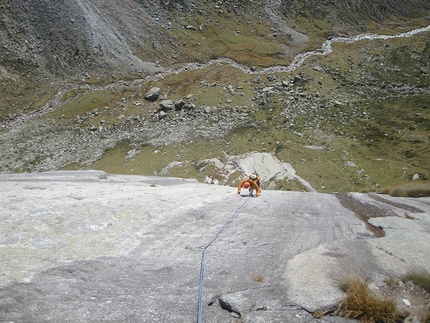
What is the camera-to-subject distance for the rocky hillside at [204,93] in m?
51.4

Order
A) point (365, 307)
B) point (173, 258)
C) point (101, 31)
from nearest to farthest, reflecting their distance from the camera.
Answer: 1. point (365, 307)
2. point (173, 258)
3. point (101, 31)

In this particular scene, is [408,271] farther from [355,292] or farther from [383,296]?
[355,292]

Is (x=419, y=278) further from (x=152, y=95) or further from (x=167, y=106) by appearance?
(x=152, y=95)

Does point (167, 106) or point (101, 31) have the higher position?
point (101, 31)

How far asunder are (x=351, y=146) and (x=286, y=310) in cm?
5343

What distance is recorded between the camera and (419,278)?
25.5 ft

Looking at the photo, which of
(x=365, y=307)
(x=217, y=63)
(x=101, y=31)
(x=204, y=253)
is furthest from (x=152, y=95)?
(x=365, y=307)

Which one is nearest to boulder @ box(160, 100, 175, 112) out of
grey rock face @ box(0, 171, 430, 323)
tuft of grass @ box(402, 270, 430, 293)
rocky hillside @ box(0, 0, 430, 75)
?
rocky hillside @ box(0, 0, 430, 75)

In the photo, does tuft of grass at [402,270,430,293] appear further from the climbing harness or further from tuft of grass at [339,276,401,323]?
the climbing harness

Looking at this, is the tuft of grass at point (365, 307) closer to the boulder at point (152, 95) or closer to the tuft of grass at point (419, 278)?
the tuft of grass at point (419, 278)

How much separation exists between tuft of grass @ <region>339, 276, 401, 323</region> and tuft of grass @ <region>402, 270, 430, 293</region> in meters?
1.59

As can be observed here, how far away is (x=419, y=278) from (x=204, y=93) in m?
69.9

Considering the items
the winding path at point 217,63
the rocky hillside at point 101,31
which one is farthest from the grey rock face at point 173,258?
the rocky hillside at point 101,31

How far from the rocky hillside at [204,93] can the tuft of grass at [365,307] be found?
1097 inches
